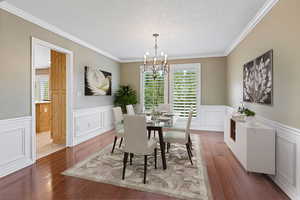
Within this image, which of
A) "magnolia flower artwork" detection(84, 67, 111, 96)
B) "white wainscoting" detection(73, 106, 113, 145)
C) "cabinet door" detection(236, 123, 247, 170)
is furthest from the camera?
"magnolia flower artwork" detection(84, 67, 111, 96)

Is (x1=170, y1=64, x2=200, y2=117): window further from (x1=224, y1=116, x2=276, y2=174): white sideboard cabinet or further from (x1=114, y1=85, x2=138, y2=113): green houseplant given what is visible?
(x1=224, y1=116, x2=276, y2=174): white sideboard cabinet

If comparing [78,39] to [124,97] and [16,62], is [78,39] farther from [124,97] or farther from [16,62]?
[124,97]

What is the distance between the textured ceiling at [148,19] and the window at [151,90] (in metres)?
1.73

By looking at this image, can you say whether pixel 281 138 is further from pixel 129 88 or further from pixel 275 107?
pixel 129 88

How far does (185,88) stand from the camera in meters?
5.54

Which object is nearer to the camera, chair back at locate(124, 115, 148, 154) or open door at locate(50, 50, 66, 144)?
chair back at locate(124, 115, 148, 154)

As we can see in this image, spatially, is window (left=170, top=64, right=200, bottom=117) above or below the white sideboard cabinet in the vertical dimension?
above

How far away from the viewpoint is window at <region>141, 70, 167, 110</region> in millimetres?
5797

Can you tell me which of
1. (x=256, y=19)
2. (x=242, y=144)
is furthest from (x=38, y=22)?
(x=242, y=144)

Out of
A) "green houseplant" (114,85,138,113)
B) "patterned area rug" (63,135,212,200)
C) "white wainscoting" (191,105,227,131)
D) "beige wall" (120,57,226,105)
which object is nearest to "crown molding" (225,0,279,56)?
"beige wall" (120,57,226,105)

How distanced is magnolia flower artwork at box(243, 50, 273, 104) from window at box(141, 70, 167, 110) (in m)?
→ 2.96

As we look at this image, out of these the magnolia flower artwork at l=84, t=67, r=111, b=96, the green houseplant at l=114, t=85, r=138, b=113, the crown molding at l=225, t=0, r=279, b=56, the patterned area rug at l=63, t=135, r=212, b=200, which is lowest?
the patterned area rug at l=63, t=135, r=212, b=200

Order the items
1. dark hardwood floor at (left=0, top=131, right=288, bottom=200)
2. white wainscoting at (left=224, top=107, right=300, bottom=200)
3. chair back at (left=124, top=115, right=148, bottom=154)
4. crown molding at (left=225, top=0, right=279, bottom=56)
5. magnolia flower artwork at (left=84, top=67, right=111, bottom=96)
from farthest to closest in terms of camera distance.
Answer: magnolia flower artwork at (left=84, top=67, right=111, bottom=96) → crown molding at (left=225, top=0, right=279, bottom=56) → chair back at (left=124, top=115, right=148, bottom=154) → dark hardwood floor at (left=0, top=131, right=288, bottom=200) → white wainscoting at (left=224, top=107, right=300, bottom=200)

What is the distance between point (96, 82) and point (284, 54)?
14.1ft
